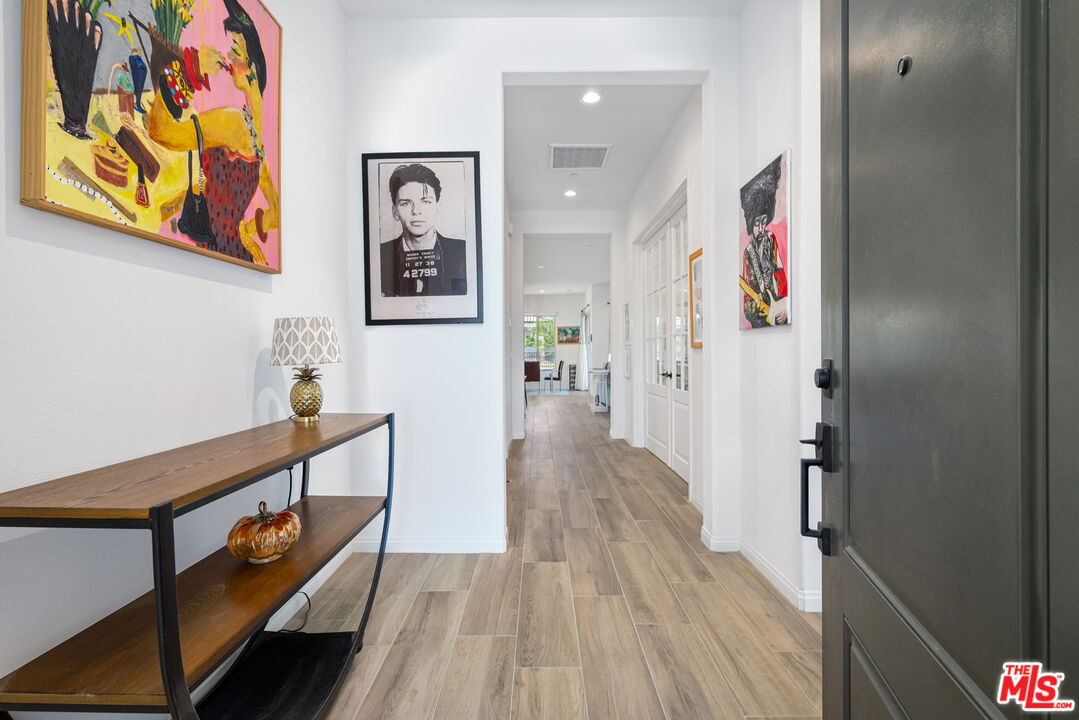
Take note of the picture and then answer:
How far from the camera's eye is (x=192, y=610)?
3.76 ft

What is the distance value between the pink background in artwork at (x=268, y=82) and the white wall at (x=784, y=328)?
2.09 meters

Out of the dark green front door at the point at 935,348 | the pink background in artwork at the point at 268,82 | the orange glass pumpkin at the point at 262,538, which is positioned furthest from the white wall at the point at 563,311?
the dark green front door at the point at 935,348

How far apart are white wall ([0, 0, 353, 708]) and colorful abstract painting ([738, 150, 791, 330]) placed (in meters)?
2.12

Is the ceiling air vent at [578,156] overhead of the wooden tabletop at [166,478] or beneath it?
overhead

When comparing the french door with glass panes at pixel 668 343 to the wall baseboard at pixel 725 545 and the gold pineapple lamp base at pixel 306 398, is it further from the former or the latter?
the gold pineapple lamp base at pixel 306 398

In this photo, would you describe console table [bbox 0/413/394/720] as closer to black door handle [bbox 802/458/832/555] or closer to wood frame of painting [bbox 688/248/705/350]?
black door handle [bbox 802/458/832/555]

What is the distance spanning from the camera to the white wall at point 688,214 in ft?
9.98

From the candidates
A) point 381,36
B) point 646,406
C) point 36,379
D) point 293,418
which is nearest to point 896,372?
point 36,379

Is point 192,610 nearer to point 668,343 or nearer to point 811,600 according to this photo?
point 811,600

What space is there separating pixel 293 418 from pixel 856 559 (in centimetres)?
174

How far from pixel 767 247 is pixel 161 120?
229cm

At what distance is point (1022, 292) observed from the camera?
1.44ft

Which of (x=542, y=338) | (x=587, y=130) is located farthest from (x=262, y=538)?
(x=542, y=338)

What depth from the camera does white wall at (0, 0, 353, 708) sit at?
1005 millimetres
